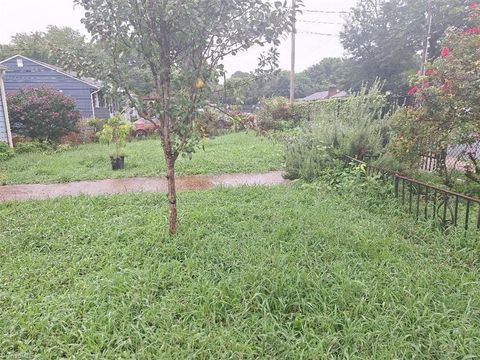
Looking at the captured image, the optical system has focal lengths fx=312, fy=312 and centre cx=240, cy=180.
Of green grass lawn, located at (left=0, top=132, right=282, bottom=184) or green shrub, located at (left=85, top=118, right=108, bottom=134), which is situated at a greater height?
green shrub, located at (left=85, top=118, right=108, bottom=134)

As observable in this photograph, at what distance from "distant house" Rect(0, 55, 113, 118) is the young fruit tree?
15746mm

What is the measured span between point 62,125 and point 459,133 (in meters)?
12.3

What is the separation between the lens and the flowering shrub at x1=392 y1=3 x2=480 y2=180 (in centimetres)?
345

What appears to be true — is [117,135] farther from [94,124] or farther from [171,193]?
[94,124]

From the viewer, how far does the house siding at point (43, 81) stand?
17.0 m

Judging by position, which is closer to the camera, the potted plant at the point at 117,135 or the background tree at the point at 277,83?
the background tree at the point at 277,83

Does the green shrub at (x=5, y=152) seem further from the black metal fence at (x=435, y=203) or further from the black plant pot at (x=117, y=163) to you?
the black metal fence at (x=435, y=203)

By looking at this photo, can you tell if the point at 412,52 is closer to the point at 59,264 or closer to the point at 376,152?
the point at 376,152

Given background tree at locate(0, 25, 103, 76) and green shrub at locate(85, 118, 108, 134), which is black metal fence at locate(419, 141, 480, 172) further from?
green shrub at locate(85, 118, 108, 134)

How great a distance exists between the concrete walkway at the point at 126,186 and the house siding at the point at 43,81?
13.8m

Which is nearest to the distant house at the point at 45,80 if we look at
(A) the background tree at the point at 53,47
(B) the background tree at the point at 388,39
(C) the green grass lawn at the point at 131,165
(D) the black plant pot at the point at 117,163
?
Result: (A) the background tree at the point at 53,47

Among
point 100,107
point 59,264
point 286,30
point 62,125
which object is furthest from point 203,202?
point 100,107

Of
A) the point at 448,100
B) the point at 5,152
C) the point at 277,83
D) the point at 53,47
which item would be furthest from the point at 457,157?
the point at 5,152

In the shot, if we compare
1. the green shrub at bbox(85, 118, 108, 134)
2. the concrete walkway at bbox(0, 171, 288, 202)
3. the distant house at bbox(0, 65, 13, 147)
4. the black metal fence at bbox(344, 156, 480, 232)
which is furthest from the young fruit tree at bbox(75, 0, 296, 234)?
the green shrub at bbox(85, 118, 108, 134)
